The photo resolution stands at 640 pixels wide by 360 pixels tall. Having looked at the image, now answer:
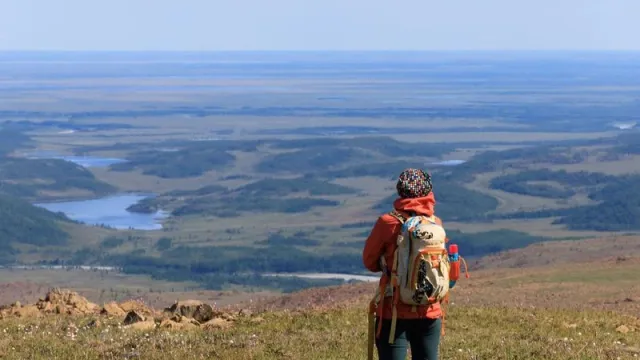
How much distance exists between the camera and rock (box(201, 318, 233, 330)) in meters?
14.8

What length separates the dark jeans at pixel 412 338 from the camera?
898 centimetres

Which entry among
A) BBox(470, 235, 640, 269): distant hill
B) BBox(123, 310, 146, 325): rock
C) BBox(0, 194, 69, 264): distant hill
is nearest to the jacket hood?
BBox(123, 310, 146, 325): rock

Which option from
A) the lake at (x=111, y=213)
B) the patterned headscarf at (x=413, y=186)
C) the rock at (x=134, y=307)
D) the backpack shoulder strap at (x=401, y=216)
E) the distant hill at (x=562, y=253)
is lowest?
the lake at (x=111, y=213)

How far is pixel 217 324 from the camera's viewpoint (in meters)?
15.1

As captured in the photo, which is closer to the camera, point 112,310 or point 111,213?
point 112,310

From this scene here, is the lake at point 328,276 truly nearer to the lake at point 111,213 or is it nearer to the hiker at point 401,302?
the lake at point 111,213

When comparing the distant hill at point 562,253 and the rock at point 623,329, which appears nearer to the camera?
the rock at point 623,329

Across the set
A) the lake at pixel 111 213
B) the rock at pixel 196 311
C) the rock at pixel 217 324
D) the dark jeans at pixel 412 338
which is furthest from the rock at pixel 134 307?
the lake at pixel 111 213

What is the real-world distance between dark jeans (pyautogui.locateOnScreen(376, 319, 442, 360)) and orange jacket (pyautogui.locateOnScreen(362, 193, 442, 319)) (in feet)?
0.22

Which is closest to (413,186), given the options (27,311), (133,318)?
(133,318)

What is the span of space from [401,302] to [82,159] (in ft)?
437

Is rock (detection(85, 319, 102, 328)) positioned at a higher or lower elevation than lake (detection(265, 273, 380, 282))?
higher

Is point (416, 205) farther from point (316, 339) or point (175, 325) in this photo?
point (175, 325)

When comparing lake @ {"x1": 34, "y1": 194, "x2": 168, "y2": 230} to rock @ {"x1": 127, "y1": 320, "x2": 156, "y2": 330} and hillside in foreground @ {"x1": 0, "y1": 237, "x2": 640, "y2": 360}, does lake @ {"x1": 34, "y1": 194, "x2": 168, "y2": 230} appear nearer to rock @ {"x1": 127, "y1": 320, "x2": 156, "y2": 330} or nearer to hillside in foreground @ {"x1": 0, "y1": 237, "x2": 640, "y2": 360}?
hillside in foreground @ {"x1": 0, "y1": 237, "x2": 640, "y2": 360}
